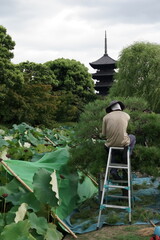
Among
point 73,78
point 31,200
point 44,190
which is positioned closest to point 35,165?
point 31,200

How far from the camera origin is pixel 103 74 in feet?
168

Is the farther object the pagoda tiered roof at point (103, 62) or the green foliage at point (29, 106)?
the pagoda tiered roof at point (103, 62)

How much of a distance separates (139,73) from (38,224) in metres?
23.9

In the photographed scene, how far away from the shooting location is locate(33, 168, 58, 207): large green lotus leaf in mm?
5133

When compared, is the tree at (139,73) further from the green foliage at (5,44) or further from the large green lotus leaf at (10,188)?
the large green lotus leaf at (10,188)

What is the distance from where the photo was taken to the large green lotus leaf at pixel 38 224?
4.84 m

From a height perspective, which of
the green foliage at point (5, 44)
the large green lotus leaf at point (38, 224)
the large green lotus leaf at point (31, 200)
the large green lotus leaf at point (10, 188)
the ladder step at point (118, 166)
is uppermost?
the green foliage at point (5, 44)

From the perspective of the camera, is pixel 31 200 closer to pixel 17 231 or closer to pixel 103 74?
pixel 17 231

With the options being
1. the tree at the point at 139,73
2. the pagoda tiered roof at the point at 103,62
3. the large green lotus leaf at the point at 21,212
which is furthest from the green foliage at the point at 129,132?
the pagoda tiered roof at the point at 103,62

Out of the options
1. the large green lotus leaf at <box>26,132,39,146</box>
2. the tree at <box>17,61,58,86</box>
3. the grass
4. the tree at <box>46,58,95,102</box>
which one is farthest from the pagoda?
the grass

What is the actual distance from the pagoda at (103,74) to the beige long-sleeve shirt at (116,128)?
143 feet

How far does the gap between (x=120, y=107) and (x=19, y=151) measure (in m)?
2.74

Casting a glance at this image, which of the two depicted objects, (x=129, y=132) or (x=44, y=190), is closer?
(x=44, y=190)

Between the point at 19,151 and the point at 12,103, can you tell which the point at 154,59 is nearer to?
the point at 12,103
